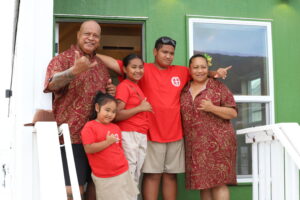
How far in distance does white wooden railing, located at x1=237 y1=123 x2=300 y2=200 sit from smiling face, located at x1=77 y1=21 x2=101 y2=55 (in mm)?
1444

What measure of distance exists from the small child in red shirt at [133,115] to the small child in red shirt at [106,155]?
169 millimetres

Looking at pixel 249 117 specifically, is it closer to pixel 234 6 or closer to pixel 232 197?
pixel 232 197

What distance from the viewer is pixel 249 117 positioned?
14.0ft

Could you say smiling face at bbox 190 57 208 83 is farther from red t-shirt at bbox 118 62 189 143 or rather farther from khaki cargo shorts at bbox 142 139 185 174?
khaki cargo shorts at bbox 142 139 185 174

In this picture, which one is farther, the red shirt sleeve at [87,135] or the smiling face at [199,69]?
the smiling face at [199,69]

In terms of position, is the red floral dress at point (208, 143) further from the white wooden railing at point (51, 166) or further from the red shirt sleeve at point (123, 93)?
the white wooden railing at point (51, 166)

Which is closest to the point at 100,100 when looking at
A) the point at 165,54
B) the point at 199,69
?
the point at 165,54

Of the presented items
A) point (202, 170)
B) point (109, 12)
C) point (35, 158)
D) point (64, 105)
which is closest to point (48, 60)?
point (64, 105)

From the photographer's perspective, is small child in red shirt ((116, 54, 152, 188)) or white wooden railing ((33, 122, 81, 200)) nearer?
white wooden railing ((33, 122, 81, 200))

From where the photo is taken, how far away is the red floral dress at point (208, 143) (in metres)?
3.28

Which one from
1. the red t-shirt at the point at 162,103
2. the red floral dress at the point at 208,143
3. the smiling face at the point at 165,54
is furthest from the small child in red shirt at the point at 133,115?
the red floral dress at the point at 208,143

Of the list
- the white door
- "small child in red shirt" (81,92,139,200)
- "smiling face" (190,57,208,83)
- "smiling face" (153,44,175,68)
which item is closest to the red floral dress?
"smiling face" (190,57,208,83)

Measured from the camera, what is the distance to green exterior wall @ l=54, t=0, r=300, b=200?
4.11m

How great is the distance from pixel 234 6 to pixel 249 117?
1.20 m
